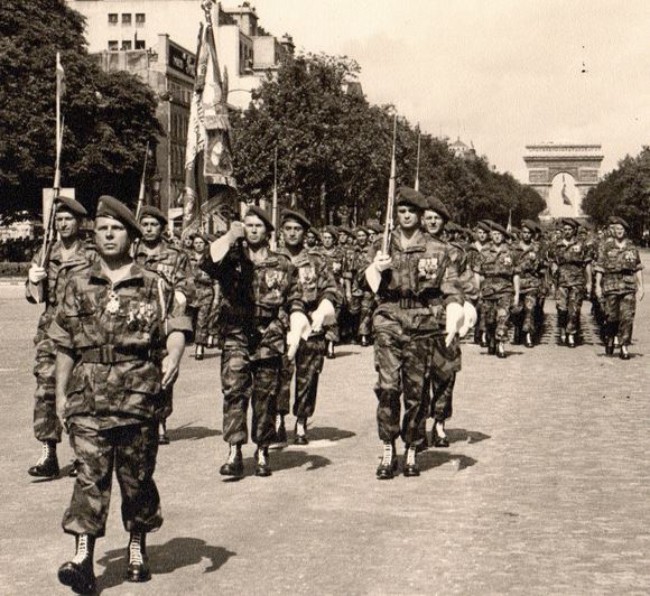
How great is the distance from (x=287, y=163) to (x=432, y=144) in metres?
43.9

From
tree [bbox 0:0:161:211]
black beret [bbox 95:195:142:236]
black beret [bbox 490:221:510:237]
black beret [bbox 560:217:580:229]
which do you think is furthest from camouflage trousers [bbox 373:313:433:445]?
tree [bbox 0:0:161:211]

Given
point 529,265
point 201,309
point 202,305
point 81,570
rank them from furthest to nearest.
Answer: point 529,265, point 201,309, point 202,305, point 81,570

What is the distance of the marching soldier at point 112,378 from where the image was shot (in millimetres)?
6531

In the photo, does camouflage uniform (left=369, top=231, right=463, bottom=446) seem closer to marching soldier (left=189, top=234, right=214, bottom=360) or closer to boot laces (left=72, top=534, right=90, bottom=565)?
boot laces (left=72, top=534, right=90, bottom=565)

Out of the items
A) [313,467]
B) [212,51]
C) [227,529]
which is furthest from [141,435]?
[212,51]

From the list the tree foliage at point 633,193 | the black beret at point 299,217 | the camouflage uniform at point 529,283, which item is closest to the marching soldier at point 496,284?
the camouflage uniform at point 529,283

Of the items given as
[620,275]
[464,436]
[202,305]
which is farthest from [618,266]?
[464,436]

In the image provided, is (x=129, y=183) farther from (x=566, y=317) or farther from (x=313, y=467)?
(x=313, y=467)

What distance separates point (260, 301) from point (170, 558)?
9.03 ft

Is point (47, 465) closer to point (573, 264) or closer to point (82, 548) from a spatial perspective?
point (82, 548)

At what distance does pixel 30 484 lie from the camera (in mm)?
9469

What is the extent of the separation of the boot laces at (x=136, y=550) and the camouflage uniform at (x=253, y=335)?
2829 millimetres

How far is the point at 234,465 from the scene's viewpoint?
9.69m

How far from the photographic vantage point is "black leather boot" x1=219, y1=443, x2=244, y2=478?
9680 millimetres
